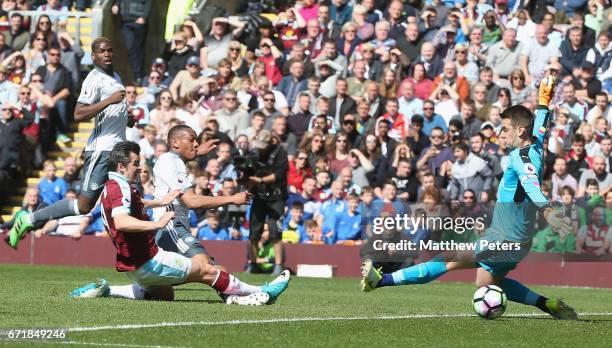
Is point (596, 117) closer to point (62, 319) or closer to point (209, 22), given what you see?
point (209, 22)

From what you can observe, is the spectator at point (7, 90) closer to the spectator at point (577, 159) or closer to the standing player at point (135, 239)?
the spectator at point (577, 159)

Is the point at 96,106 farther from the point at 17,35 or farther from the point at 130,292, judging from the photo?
the point at 17,35

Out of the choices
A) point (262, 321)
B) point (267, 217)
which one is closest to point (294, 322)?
point (262, 321)

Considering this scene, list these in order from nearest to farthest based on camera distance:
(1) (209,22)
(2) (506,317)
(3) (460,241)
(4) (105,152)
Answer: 1. (2) (506,317)
2. (4) (105,152)
3. (3) (460,241)
4. (1) (209,22)

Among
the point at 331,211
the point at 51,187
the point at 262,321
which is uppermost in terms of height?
the point at 262,321

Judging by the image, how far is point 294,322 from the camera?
10.9 metres

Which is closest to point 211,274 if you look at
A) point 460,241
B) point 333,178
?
point 460,241

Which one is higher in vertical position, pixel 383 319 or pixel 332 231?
pixel 383 319

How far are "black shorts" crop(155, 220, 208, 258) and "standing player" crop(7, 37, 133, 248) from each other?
1.70 m

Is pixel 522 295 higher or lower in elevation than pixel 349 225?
higher

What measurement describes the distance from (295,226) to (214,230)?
1.44 metres

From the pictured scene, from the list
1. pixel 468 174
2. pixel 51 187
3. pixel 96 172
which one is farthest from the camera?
pixel 51 187

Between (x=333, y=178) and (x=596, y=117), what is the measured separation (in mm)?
4504

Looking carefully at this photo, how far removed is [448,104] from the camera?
23031 mm
